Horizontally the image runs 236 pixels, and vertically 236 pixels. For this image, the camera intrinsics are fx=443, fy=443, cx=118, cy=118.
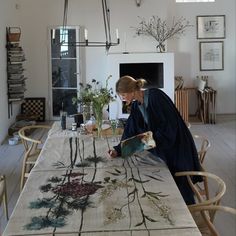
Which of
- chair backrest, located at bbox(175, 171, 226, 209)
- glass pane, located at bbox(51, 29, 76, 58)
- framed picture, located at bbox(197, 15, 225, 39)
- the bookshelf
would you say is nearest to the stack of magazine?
the bookshelf

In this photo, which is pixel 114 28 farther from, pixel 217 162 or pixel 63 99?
pixel 217 162

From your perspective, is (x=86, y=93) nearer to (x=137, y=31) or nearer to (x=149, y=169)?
(x=149, y=169)

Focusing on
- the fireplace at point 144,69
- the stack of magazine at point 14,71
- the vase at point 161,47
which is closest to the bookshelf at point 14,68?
the stack of magazine at point 14,71

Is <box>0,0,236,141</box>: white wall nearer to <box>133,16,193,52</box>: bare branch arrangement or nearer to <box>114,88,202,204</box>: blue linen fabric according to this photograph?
<box>133,16,193,52</box>: bare branch arrangement

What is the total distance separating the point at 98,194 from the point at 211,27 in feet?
23.0

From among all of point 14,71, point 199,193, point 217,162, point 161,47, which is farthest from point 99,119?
point 161,47

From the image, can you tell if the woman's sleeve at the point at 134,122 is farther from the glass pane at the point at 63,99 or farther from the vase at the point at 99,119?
the glass pane at the point at 63,99

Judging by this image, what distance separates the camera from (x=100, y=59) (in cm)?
853

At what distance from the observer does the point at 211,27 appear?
→ 28.4 feet

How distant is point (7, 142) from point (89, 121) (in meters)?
3.08

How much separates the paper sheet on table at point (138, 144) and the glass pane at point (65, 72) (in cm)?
574

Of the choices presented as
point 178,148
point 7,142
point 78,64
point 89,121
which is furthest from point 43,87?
point 178,148

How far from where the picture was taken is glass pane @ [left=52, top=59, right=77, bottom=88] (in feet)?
27.9

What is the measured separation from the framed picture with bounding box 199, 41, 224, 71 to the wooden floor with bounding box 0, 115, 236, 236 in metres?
1.20
